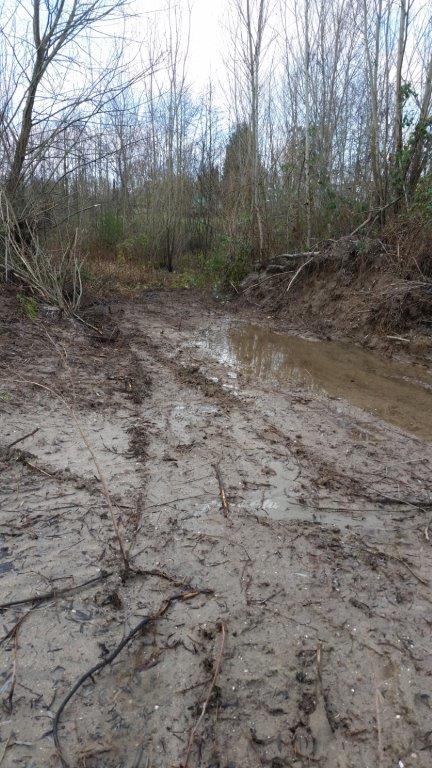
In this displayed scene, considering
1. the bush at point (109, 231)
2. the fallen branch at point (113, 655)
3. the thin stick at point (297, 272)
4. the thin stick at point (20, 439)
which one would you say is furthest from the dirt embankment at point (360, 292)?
the bush at point (109, 231)

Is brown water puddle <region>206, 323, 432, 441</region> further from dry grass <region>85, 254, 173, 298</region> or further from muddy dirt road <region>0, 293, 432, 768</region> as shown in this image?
dry grass <region>85, 254, 173, 298</region>

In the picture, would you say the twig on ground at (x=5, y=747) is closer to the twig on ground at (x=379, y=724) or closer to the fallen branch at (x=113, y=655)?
the fallen branch at (x=113, y=655)

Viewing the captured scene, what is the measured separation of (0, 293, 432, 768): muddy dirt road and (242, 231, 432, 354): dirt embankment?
111 inches

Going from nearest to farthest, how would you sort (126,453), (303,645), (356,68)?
1. (303,645)
2. (126,453)
3. (356,68)

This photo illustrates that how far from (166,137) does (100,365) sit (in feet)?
37.7

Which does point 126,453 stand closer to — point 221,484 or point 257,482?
point 221,484

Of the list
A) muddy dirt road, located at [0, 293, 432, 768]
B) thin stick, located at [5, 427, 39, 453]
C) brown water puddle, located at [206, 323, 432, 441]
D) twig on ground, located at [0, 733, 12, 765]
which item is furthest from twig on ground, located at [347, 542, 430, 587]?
thin stick, located at [5, 427, 39, 453]

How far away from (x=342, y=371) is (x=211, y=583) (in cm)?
436

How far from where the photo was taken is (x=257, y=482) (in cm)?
318

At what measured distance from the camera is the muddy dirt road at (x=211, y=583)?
1601 mm

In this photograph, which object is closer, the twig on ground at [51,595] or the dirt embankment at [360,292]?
the twig on ground at [51,595]

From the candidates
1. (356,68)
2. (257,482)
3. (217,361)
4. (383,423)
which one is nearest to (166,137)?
(356,68)

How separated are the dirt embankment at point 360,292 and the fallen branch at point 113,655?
17.9 ft

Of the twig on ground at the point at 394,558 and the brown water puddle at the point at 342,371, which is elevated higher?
the brown water puddle at the point at 342,371
